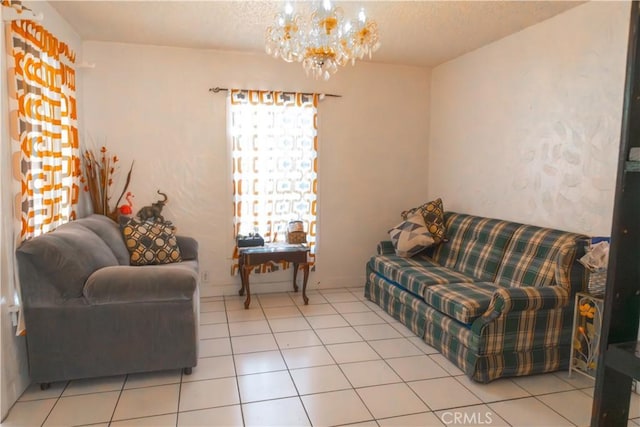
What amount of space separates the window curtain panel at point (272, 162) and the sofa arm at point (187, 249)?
0.56 metres

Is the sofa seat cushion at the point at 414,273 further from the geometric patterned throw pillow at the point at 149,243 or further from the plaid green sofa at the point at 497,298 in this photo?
the geometric patterned throw pillow at the point at 149,243

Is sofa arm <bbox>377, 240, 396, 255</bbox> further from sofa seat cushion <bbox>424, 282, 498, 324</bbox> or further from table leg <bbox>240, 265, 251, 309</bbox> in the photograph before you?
table leg <bbox>240, 265, 251, 309</bbox>

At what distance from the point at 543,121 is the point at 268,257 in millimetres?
2605

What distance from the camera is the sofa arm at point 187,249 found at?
3.68 m

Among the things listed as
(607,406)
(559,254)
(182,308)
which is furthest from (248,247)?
(607,406)

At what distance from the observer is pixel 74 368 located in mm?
2410

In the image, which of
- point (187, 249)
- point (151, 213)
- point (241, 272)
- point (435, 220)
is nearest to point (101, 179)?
point (151, 213)

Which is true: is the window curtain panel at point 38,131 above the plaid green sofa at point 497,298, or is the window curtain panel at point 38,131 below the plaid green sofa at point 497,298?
above

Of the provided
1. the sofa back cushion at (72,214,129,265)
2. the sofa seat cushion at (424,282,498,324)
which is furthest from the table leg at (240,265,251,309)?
the sofa seat cushion at (424,282,498,324)

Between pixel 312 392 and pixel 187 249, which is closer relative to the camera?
pixel 312 392

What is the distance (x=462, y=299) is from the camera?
108 inches

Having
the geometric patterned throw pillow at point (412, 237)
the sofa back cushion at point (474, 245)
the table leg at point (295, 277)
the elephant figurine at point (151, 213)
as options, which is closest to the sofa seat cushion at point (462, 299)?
the sofa back cushion at point (474, 245)

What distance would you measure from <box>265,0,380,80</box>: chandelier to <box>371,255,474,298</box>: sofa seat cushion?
5.87 ft

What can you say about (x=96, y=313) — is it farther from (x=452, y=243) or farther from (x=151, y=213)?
(x=452, y=243)
